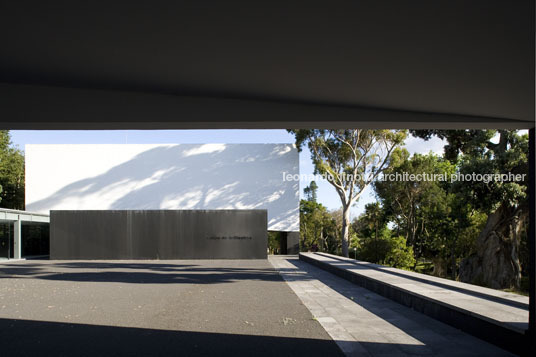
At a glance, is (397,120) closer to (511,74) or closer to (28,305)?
(511,74)

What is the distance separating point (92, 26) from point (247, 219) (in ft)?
72.5

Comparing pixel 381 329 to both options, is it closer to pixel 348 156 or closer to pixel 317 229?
pixel 348 156

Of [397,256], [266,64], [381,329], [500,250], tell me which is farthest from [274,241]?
[266,64]

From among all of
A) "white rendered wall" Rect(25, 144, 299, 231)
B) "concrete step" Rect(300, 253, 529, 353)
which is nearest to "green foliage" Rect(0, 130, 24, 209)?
"white rendered wall" Rect(25, 144, 299, 231)

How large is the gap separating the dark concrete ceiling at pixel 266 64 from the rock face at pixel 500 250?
1297 centimetres

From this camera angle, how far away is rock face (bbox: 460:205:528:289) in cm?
1667

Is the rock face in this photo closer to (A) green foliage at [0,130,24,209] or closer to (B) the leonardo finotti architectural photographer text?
(B) the leonardo finotti architectural photographer text

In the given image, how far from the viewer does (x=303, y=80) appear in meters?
4.27

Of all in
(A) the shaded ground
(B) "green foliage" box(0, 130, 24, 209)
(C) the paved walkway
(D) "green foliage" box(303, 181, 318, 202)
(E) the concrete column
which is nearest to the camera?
(C) the paved walkway

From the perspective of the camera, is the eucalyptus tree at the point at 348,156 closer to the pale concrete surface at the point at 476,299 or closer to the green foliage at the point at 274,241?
the green foliage at the point at 274,241

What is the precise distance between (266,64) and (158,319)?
5217 millimetres

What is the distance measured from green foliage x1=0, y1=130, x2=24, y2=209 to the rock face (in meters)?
31.7

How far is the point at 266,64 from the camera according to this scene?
3.90 m

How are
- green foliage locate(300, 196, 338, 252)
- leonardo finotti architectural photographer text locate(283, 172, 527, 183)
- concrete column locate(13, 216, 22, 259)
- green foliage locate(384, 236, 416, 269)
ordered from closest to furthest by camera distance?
leonardo finotti architectural photographer text locate(283, 172, 527, 183)
green foliage locate(384, 236, 416, 269)
concrete column locate(13, 216, 22, 259)
green foliage locate(300, 196, 338, 252)
